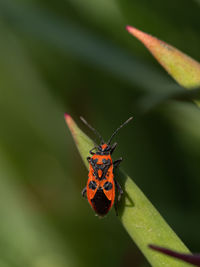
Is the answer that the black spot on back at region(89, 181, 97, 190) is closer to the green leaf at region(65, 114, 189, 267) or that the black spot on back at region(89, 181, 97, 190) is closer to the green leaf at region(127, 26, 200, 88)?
the green leaf at region(65, 114, 189, 267)

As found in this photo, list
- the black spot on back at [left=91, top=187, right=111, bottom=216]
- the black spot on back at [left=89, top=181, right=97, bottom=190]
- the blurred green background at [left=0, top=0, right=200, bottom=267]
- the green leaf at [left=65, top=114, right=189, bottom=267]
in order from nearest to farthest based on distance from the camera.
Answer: the green leaf at [left=65, top=114, right=189, bottom=267], the black spot on back at [left=91, top=187, right=111, bottom=216], the black spot on back at [left=89, top=181, right=97, bottom=190], the blurred green background at [left=0, top=0, right=200, bottom=267]

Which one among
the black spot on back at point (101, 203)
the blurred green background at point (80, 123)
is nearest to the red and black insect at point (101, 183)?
the black spot on back at point (101, 203)

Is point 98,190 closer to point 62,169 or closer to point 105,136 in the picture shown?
point 105,136

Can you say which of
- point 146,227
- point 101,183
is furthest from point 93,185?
point 146,227

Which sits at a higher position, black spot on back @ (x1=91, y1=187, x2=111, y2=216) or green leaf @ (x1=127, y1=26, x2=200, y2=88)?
green leaf @ (x1=127, y1=26, x2=200, y2=88)

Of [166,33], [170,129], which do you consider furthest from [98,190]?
[166,33]

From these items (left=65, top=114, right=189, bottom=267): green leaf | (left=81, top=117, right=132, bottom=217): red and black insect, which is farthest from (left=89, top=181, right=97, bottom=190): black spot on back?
(left=65, top=114, right=189, bottom=267): green leaf
